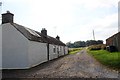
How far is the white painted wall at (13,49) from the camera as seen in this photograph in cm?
2030

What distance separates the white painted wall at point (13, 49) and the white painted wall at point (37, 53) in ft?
2.47

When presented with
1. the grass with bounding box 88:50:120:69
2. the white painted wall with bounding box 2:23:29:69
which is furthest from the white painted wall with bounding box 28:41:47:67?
the grass with bounding box 88:50:120:69

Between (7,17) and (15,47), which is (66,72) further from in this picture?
(7,17)

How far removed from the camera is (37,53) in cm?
2367

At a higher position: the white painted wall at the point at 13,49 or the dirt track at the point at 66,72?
the white painted wall at the point at 13,49

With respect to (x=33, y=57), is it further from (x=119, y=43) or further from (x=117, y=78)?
(x=119, y=43)

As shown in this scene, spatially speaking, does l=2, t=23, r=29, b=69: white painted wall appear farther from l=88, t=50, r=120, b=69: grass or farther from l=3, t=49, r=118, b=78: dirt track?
l=88, t=50, r=120, b=69: grass

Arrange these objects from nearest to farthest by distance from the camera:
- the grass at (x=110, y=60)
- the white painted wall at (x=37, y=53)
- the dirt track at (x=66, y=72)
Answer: the dirt track at (x=66, y=72)
the grass at (x=110, y=60)
the white painted wall at (x=37, y=53)

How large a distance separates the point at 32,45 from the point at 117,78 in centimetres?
1177

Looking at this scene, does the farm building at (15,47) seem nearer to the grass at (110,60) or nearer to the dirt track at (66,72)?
the dirt track at (66,72)

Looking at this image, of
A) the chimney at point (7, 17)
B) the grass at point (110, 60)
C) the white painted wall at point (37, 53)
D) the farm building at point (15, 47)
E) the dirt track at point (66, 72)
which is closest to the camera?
the dirt track at point (66, 72)

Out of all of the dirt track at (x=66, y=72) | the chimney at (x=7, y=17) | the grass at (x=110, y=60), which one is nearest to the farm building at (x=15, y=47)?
the chimney at (x=7, y=17)

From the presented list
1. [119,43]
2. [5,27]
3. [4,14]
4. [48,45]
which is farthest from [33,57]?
[119,43]

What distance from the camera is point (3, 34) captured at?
70.7 ft
